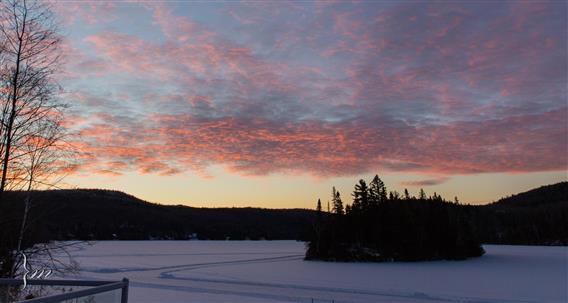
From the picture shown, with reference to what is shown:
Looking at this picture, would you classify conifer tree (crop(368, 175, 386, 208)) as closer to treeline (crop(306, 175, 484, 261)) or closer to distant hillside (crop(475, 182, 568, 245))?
treeline (crop(306, 175, 484, 261))

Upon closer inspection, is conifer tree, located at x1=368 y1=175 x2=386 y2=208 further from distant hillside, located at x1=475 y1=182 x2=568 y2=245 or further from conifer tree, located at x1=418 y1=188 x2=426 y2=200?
distant hillside, located at x1=475 y1=182 x2=568 y2=245

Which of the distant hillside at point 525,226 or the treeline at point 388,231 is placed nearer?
the treeline at point 388,231

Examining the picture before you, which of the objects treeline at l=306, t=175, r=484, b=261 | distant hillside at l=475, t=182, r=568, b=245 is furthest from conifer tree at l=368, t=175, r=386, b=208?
distant hillside at l=475, t=182, r=568, b=245

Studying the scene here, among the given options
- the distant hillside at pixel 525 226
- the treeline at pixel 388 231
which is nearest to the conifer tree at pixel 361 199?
the treeline at pixel 388 231

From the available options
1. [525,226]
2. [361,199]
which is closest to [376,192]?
[361,199]

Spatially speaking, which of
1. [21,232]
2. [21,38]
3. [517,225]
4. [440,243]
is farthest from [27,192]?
[517,225]

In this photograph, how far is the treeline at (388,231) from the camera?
7688 centimetres

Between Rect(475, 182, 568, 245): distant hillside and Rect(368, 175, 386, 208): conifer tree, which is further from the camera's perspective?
Rect(475, 182, 568, 245): distant hillside

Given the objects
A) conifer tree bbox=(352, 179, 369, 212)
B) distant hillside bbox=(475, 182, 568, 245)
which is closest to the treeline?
conifer tree bbox=(352, 179, 369, 212)

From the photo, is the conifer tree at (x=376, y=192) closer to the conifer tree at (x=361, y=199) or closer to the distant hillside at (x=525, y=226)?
the conifer tree at (x=361, y=199)

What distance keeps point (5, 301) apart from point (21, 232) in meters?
3.50

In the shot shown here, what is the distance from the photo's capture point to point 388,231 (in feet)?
259

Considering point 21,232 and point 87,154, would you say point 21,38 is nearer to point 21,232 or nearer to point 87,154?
point 87,154

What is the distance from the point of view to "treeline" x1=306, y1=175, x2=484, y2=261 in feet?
252
